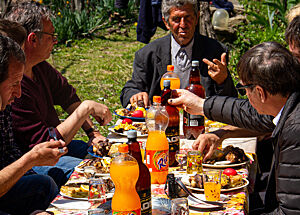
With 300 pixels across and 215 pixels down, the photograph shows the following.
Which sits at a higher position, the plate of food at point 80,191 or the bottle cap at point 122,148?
the bottle cap at point 122,148

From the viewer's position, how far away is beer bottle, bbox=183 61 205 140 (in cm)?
320

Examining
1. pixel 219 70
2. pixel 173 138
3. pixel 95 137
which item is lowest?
pixel 95 137

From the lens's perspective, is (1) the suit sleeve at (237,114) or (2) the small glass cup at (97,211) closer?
(2) the small glass cup at (97,211)

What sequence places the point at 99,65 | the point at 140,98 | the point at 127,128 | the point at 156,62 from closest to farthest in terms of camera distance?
the point at 127,128 → the point at 140,98 → the point at 156,62 → the point at 99,65

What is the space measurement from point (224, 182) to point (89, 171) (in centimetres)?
80

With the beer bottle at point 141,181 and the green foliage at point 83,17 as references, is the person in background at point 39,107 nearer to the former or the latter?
the beer bottle at point 141,181

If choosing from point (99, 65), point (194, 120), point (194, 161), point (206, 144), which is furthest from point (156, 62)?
point (99, 65)

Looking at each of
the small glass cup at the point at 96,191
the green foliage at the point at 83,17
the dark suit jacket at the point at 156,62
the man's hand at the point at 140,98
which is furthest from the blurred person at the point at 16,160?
the green foliage at the point at 83,17

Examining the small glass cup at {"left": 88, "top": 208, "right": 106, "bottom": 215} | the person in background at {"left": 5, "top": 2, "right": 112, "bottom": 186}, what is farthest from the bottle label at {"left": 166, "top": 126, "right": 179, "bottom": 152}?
the small glass cup at {"left": 88, "top": 208, "right": 106, "bottom": 215}

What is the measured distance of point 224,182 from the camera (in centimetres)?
233

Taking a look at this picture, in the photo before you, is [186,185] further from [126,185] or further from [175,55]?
[175,55]

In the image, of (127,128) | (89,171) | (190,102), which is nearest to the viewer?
(89,171)

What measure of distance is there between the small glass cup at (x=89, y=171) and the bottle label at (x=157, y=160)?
354mm

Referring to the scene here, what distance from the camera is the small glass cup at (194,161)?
2539 mm
